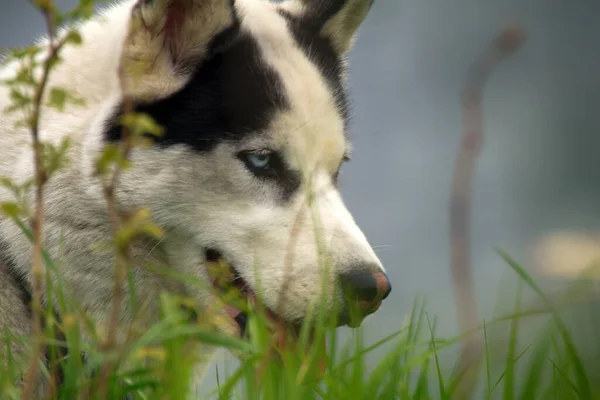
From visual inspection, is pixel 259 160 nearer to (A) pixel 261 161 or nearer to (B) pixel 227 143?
(A) pixel 261 161

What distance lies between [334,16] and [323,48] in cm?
15

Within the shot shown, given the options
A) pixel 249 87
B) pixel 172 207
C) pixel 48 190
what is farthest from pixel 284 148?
pixel 48 190

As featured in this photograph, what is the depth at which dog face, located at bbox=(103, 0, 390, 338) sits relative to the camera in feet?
7.75

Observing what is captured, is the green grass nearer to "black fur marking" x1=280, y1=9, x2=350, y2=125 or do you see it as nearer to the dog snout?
the dog snout

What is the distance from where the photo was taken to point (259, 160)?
244 centimetres

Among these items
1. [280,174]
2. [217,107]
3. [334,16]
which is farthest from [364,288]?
[334,16]

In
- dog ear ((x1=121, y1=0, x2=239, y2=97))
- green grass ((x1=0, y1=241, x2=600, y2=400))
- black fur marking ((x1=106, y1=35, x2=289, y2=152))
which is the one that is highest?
dog ear ((x1=121, y1=0, x2=239, y2=97))

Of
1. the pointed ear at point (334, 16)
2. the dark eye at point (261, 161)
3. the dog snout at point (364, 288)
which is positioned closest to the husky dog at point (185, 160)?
the dark eye at point (261, 161)

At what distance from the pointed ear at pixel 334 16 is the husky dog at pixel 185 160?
0.45m

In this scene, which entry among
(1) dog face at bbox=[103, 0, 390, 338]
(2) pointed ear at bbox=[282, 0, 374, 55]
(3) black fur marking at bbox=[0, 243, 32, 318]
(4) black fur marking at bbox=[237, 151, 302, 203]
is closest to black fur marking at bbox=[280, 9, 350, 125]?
(2) pointed ear at bbox=[282, 0, 374, 55]

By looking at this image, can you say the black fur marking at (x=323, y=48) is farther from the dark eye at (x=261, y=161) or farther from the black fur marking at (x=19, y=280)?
the black fur marking at (x=19, y=280)

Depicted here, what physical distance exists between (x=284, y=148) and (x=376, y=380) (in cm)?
100

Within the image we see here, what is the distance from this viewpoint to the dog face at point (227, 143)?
2.36 meters

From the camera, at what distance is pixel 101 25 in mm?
2705
